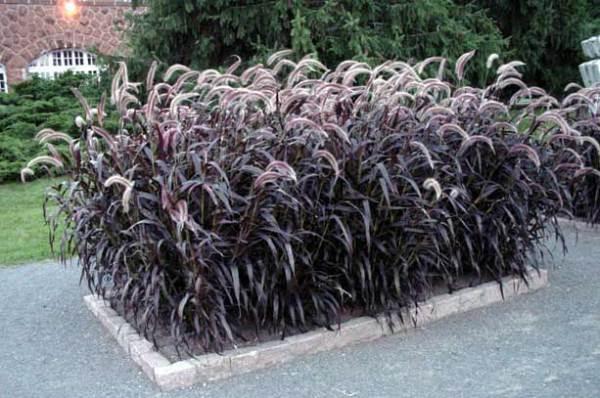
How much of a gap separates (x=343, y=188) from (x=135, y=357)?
1612 mm

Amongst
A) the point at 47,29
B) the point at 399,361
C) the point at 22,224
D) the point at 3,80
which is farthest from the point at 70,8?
the point at 399,361

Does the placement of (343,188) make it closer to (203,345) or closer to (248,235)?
(248,235)

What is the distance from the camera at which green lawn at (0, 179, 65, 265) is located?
7.21 metres

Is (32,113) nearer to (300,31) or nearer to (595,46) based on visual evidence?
(300,31)

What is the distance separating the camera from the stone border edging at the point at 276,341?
3854 millimetres

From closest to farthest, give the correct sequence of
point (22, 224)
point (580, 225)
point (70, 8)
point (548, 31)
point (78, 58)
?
point (580, 225) < point (22, 224) < point (548, 31) < point (70, 8) < point (78, 58)

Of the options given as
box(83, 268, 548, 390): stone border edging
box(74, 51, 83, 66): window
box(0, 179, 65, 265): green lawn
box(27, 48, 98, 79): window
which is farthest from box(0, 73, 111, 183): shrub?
box(83, 268, 548, 390): stone border edging

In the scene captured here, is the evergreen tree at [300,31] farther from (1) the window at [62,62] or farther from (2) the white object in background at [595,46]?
(1) the window at [62,62]

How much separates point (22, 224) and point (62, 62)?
12857 millimetres

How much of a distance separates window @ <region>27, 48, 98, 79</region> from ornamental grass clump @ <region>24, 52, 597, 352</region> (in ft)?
53.1

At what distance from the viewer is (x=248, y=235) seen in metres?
3.99

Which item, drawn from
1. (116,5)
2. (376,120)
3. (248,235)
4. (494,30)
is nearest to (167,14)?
(494,30)

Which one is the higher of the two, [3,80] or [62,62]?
[62,62]

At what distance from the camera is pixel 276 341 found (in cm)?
419
